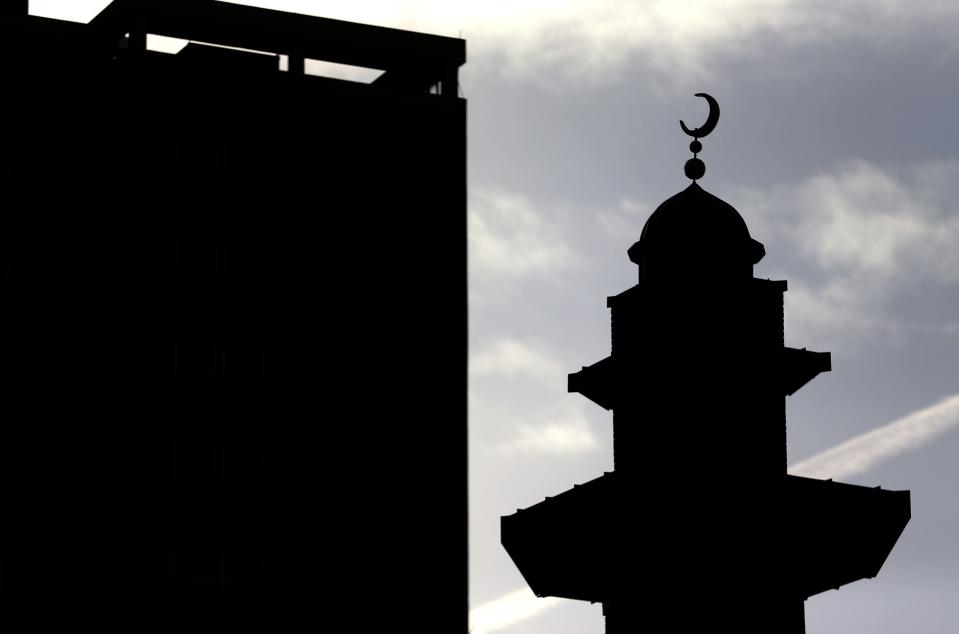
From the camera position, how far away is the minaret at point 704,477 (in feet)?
206

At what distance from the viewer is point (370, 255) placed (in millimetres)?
80938

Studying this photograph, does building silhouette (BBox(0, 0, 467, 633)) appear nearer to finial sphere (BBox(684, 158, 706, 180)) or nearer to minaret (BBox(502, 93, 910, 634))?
minaret (BBox(502, 93, 910, 634))

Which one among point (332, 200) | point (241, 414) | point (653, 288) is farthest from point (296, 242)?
point (653, 288)

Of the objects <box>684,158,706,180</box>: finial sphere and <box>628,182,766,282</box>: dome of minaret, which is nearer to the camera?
<box>628,182,766,282</box>: dome of minaret

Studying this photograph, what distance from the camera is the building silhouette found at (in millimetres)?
72688

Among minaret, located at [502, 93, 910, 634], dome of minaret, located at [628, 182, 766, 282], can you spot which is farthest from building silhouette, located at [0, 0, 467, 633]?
dome of minaret, located at [628, 182, 766, 282]

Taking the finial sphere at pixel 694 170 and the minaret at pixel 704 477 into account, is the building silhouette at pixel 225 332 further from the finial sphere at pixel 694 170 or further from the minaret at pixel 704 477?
the finial sphere at pixel 694 170

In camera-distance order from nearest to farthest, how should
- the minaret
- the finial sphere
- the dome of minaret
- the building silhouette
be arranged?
the minaret
the dome of minaret
the finial sphere
the building silhouette

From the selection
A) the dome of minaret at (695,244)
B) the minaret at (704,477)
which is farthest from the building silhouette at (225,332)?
the dome of minaret at (695,244)

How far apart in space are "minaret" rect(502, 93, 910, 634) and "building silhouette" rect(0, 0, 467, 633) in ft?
40.6

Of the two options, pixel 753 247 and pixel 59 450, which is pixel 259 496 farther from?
pixel 753 247

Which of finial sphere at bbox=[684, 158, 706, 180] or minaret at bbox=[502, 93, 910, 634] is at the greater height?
finial sphere at bbox=[684, 158, 706, 180]

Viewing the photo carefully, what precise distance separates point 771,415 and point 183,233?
24482mm

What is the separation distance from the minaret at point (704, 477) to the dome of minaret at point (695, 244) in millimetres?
44
